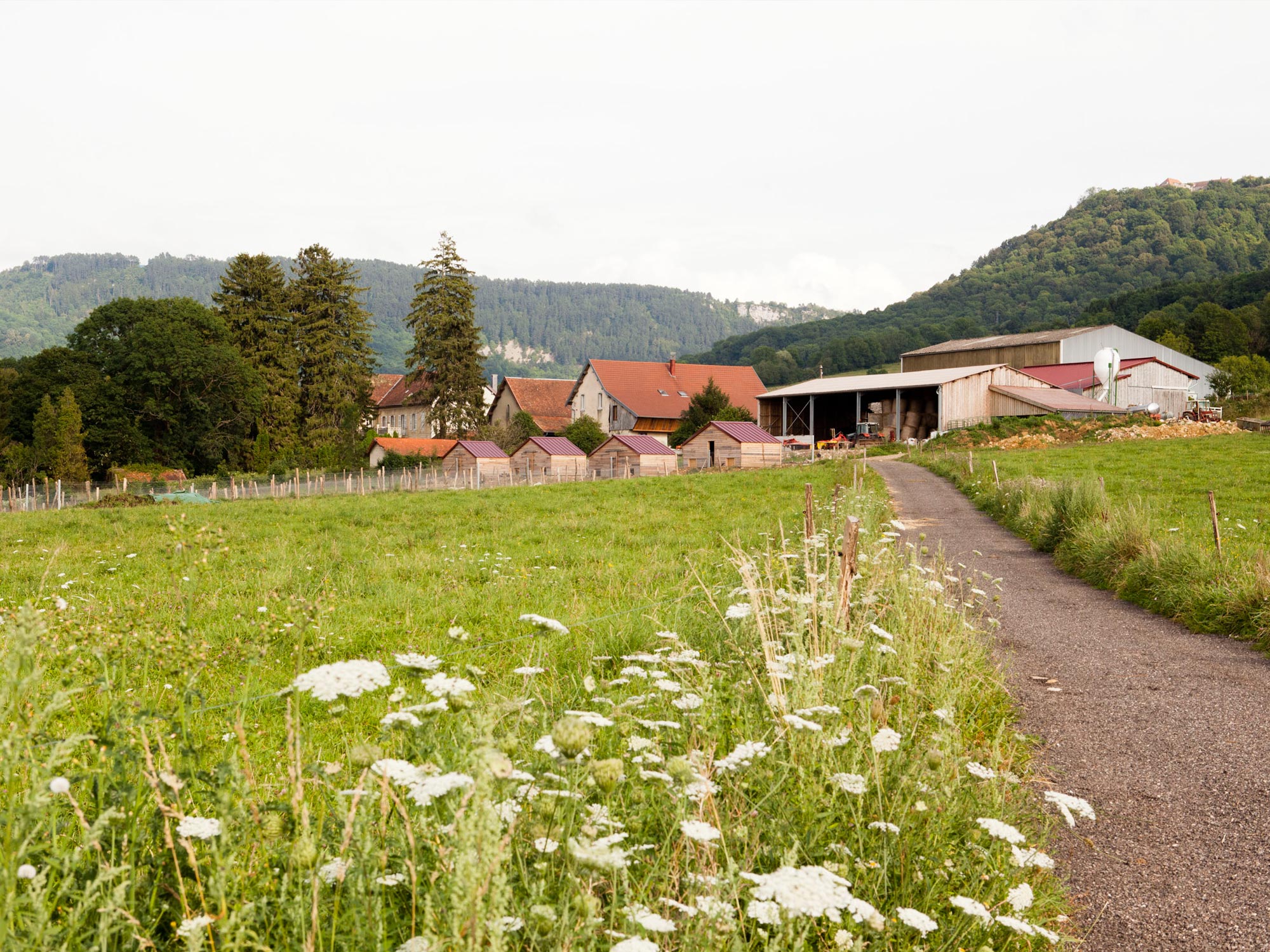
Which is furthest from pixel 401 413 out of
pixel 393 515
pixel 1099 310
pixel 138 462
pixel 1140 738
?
pixel 1140 738

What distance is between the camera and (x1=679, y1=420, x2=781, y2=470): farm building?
4725cm

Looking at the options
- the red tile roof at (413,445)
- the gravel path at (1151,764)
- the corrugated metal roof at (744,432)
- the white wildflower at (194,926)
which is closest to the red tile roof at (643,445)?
the corrugated metal roof at (744,432)

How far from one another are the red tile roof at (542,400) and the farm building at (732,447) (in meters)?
29.8

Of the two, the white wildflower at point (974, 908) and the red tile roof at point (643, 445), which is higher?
A: the white wildflower at point (974, 908)

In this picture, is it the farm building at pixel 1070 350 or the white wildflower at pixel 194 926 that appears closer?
the white wildflower at pixel 194 926

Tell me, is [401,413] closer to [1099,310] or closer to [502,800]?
[1099,310]

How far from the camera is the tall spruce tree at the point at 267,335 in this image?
60.1 meters

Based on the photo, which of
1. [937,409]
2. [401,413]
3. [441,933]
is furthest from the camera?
[401,413]

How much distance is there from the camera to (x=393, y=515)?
75.2 ft

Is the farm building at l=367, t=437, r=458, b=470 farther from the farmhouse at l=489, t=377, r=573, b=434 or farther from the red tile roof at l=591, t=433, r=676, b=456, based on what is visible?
the red tile roof at l=591, t=433, r=676, b=456

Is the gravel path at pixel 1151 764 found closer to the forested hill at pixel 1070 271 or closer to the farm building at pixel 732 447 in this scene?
the farm building at pixel 732 447

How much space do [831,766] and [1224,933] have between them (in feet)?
5.89

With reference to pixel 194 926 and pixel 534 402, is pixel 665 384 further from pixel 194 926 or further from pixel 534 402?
pixel 194 926

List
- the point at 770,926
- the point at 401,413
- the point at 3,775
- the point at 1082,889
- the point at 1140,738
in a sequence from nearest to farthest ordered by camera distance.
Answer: the point at 3,775
the point at 770,926
the point at 1082,889
the point at 1140,738
the point at 401,413
